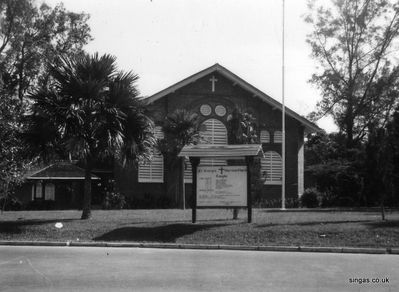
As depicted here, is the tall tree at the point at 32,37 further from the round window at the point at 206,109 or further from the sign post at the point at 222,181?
the sign post at the point at 222,181

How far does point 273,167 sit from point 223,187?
23.2m

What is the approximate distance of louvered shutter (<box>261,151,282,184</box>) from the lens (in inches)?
1658

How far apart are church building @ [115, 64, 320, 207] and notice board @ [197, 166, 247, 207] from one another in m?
19.0

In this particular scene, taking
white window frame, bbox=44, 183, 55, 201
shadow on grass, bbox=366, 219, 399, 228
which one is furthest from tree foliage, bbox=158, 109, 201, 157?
shadow on grass, bbox=366, 219, 399, 228

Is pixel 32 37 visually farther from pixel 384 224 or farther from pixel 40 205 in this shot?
pixel 384 224

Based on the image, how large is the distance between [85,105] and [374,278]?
13.2 m

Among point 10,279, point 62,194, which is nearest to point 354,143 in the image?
point 62,194

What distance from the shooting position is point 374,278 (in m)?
10.3

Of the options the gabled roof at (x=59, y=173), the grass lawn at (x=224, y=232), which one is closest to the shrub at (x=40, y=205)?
the gabled roof at (x=59, y=173)

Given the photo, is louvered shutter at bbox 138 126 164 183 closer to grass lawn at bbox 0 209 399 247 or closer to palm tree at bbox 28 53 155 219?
palm tree at bbox 28 53 155 219

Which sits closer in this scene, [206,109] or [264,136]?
[206,109]

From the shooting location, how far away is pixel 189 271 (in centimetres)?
1122

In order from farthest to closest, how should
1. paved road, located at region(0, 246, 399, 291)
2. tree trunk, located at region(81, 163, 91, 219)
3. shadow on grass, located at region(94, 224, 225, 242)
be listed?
tree trunk, located at region(81, 163, 91, 219)
shadow on grass, located at region(94, 224, 225, 242)
paved road, located at region(0, 246, 399, 291)

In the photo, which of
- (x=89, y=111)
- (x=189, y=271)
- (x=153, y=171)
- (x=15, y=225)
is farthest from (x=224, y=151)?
(x=153, y=171)
